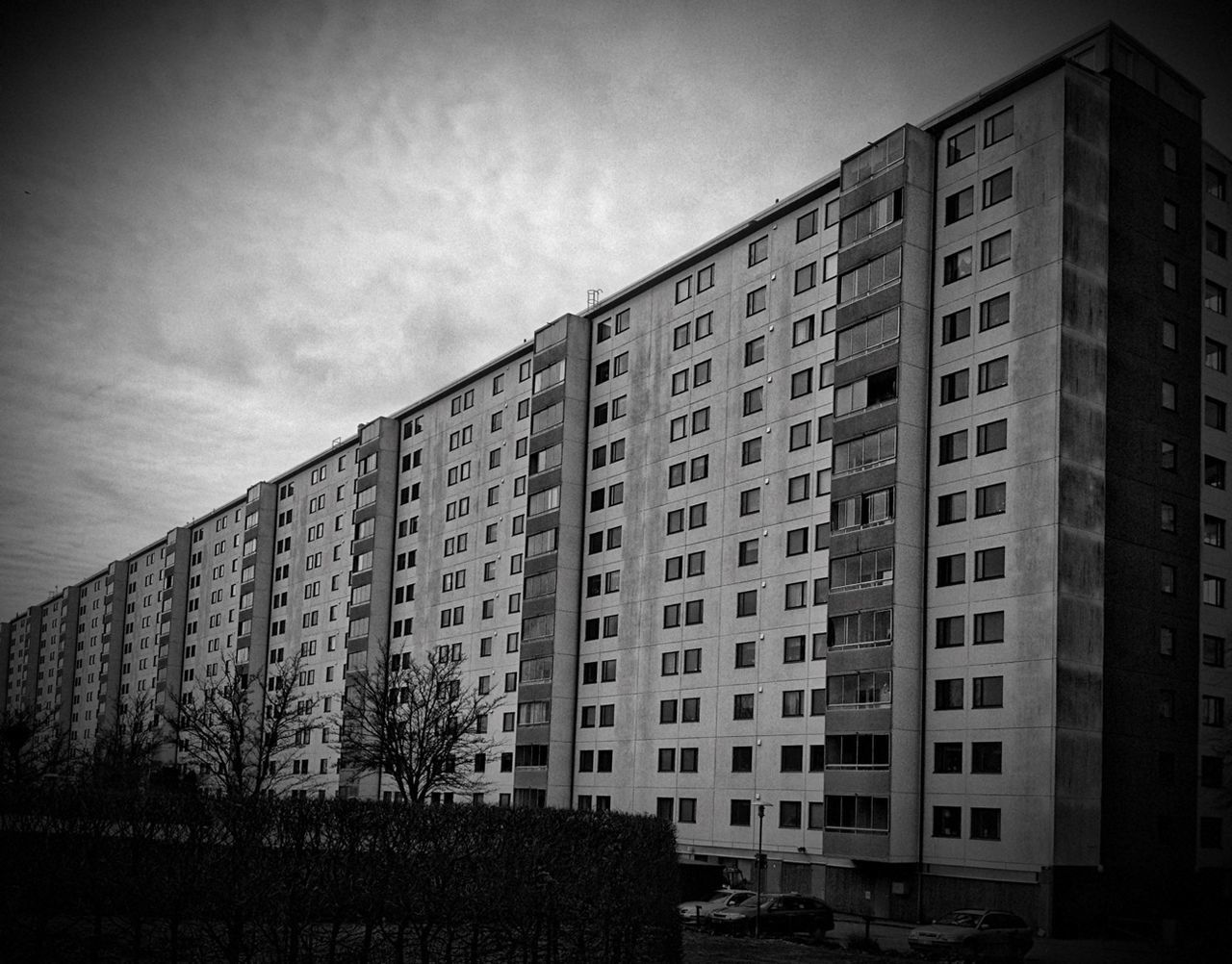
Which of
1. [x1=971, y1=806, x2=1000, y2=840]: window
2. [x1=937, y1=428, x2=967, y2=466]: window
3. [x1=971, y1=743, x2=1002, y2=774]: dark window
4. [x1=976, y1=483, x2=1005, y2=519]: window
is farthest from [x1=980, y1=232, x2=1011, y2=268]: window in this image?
[x1=971, y1=806, x2=1000, y2=840]: window

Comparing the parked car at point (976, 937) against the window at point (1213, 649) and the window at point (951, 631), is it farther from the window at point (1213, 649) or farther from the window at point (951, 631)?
the window at point (1213, 649)

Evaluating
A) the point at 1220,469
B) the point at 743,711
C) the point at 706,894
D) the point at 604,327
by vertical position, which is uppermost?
the point at 604,327

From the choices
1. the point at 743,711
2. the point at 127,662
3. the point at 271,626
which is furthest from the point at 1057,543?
the point at 127,662

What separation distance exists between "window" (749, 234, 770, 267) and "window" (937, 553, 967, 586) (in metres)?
23.8

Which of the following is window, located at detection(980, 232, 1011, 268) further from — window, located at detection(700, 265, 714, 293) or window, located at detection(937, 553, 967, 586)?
window, located at detection(700, 265, 714, 293)

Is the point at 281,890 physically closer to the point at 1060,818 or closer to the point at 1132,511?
the point at 1060,818

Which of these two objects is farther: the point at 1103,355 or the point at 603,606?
the point at 603,606

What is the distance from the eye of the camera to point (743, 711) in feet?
236

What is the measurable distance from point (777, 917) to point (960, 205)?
119 ft

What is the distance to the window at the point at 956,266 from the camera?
208 feet

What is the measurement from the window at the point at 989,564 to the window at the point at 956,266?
14189mm

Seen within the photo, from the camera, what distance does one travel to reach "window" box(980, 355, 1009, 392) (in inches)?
2376

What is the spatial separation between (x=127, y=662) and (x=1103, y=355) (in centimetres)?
16357

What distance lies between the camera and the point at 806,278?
239 feet
